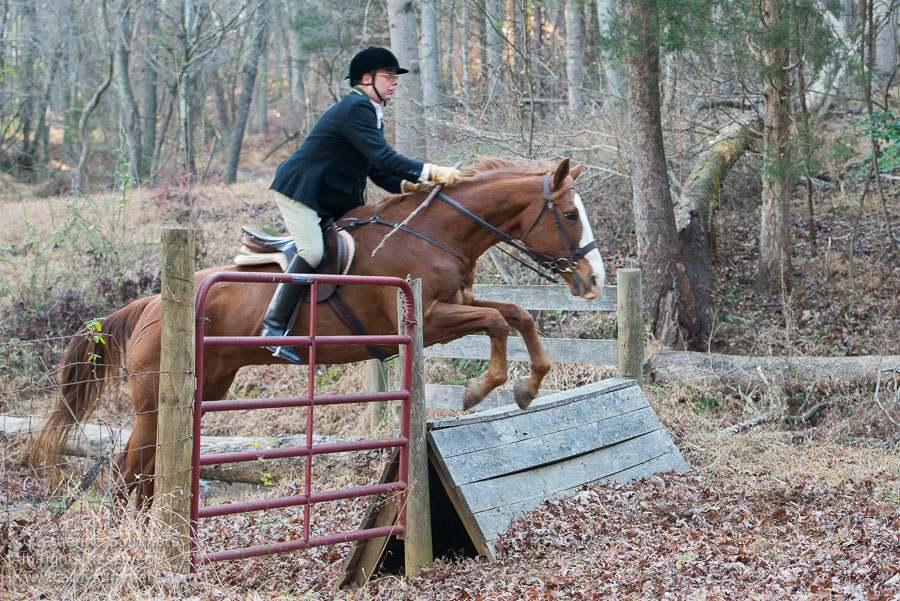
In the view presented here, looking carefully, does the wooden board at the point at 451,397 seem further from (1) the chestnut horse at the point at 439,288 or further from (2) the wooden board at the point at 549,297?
(1) the chestnut horse at the point at 439,288

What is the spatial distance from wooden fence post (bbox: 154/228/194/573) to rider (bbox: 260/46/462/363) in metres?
1.38

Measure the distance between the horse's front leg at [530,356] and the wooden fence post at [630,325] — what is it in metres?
1.82

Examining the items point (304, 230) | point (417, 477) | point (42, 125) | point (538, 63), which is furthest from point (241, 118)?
point (417, 477)

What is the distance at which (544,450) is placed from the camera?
5535 millimetres

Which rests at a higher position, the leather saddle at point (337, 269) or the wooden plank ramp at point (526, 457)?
the leather saddle at point (337, 269)

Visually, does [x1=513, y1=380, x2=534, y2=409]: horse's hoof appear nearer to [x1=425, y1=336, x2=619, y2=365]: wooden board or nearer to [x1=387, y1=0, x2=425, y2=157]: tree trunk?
[x1=425, y1=336, x2=619, y2=365]: wooden board

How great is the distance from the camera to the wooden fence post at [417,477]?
479 centimetres

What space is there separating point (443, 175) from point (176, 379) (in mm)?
2390

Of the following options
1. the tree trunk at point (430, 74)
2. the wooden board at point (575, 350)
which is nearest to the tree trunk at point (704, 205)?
the wooden board at point (575, 350)

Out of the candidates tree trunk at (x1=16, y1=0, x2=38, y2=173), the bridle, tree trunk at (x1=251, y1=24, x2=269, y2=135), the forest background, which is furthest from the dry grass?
tree trunk at (x1=251, y1=24, x2=269, y2=135)

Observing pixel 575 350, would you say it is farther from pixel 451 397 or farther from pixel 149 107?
pixel 149 107

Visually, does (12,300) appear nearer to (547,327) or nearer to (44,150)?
(547,327)

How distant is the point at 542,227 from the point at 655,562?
2331 millimetres

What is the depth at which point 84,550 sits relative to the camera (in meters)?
3.83
